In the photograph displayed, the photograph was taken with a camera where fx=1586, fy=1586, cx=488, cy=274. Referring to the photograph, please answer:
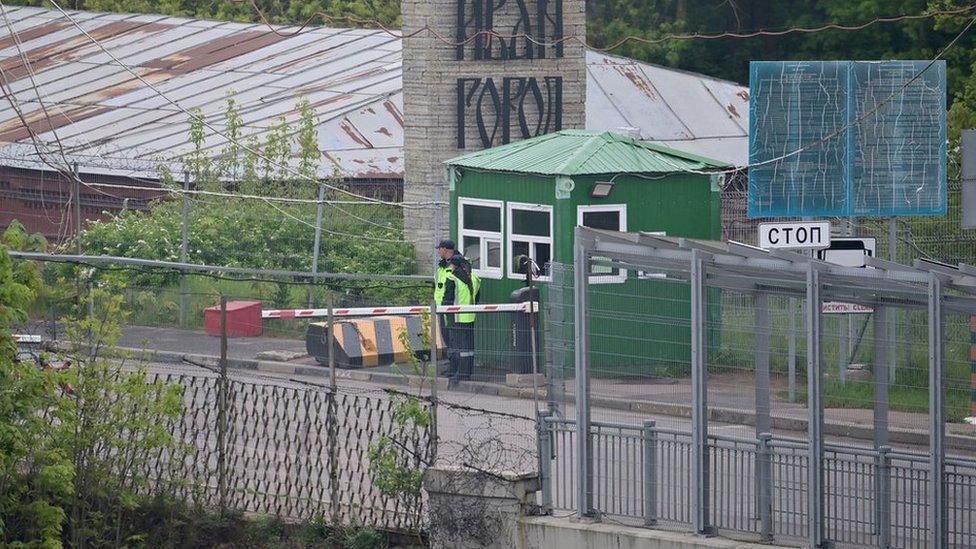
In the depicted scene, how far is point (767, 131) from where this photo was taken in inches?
772

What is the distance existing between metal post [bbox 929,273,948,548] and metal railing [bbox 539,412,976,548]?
0.26 feet

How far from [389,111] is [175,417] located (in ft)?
63.4

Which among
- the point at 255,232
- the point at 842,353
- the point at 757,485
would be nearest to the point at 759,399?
the point at 757,485

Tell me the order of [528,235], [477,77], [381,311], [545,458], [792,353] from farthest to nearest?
[477,77] → [528,235] → [381,311] → [545,458] → [792,353]

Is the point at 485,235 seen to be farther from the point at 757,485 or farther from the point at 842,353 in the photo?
the point at 757,485

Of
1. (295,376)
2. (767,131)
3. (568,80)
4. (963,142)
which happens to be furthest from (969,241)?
(295,376)

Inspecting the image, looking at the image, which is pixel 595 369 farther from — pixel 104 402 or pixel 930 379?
pixel 104 402

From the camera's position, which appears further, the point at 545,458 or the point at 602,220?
the point at 602,220

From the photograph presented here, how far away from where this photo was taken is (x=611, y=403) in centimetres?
1138

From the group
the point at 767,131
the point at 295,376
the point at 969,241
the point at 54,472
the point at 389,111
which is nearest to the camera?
the point at 54,472

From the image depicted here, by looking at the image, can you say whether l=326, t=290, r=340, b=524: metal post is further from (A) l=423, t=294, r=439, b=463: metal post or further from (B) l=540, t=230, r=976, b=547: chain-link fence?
(B) l=540, t=230, r=976, b=547: chain-link fence

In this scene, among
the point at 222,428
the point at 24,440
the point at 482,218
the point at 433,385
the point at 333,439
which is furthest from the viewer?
the point at 482,218

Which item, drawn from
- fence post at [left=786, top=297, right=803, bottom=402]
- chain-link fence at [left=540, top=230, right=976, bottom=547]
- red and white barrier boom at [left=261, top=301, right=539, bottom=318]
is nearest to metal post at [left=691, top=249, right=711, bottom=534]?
chain-link fence at [left=540, top=230, right=976, bottom=547]

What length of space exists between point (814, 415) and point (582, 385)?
180cm
